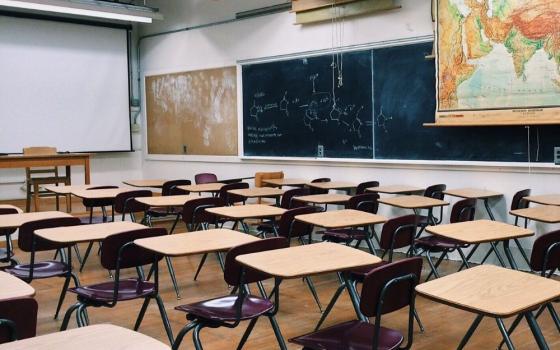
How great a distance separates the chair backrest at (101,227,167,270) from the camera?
10.8ft

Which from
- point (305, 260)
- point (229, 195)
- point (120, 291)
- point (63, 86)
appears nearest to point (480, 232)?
point (305, 260)

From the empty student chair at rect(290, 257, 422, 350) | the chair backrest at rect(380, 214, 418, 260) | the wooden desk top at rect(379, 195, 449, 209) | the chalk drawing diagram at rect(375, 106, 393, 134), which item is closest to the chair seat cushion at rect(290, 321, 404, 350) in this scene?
the empty student chair at rect(290, 257, 422, 350)

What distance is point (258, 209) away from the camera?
15.8ft

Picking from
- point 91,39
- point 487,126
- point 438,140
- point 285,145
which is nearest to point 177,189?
point 285,145

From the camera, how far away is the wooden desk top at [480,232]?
345cm

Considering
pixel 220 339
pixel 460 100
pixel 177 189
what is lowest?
pixel 220 339

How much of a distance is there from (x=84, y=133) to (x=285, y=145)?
425 cm

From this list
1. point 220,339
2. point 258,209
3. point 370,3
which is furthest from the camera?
point 370,3

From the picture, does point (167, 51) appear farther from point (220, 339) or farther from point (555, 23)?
point (220, 339)

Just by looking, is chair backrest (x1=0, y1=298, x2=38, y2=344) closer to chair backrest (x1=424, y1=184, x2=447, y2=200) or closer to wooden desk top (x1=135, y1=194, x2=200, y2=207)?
wooden desk top (x1=135, y1=194, x2=200, y2=207)

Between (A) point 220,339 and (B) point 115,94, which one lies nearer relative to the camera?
(A) point 220,339

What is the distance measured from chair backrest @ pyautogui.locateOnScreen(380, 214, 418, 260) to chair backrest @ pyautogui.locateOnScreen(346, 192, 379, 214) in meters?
1.15

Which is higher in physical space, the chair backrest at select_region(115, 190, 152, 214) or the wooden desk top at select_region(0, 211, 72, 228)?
the wooden desk top at select_region(0, 211, 72, 228)

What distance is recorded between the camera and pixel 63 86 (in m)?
10.4
